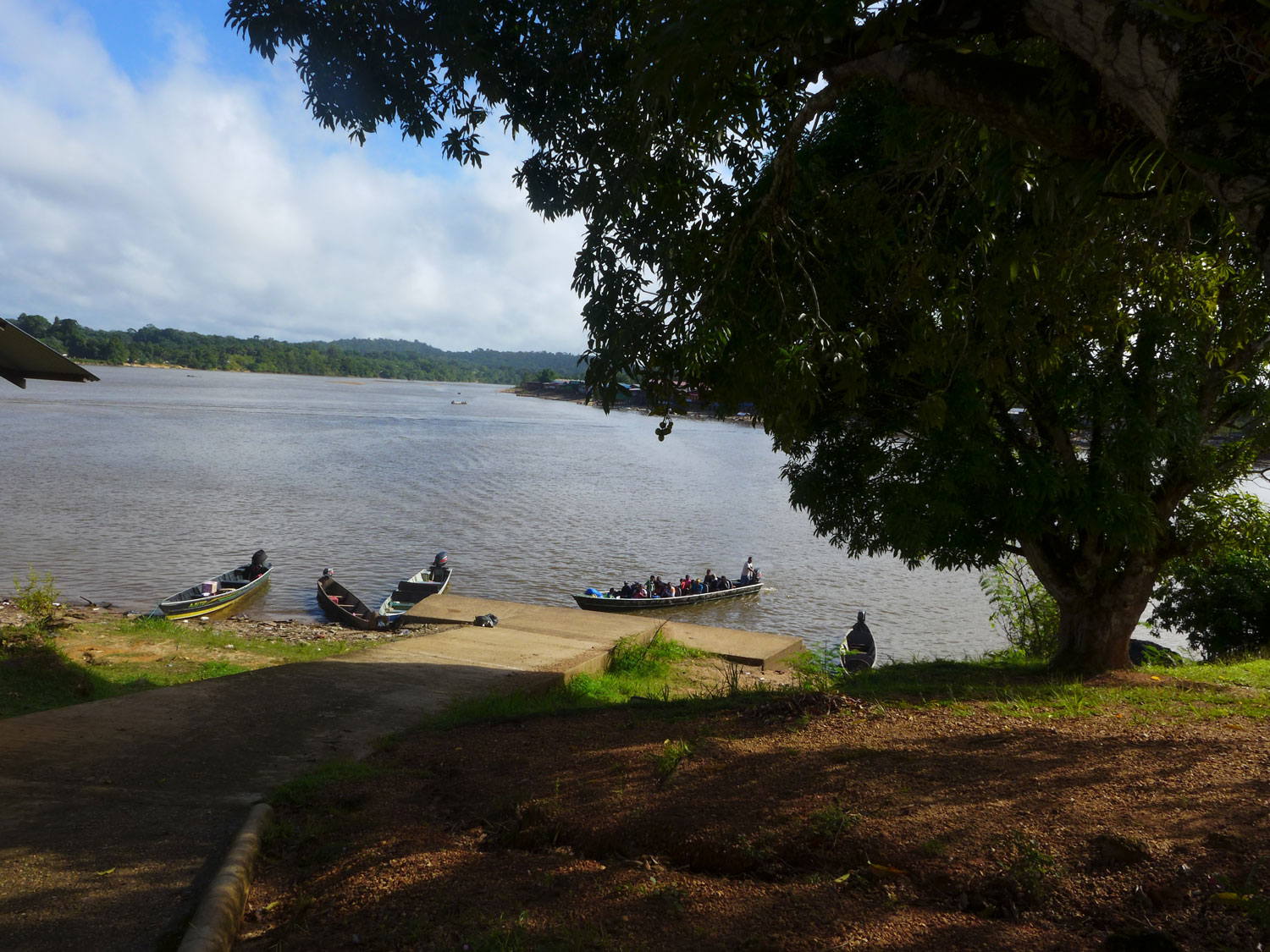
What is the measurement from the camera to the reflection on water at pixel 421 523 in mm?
25203

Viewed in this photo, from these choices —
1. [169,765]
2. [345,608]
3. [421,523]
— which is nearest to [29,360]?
[169,765]

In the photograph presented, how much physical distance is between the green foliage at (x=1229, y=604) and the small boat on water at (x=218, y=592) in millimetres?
19757

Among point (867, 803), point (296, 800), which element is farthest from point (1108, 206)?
point (296, 800)

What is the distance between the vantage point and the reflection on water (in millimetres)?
25203

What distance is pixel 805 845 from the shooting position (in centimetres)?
392

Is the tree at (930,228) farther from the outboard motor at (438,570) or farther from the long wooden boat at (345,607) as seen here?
the outboard motor at (438,570)

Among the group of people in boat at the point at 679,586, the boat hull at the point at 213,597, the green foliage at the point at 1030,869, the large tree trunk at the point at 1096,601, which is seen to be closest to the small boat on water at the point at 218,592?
the boat hull at the point at 213,597

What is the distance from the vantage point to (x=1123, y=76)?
11.3ft

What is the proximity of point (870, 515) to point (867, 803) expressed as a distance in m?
6.48

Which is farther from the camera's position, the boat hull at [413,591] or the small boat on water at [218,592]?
the boat hull at [413,591]

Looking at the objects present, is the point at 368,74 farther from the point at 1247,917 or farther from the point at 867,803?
the point at 1247,917

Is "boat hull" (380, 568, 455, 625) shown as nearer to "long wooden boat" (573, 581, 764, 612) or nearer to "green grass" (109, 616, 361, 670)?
"long wooden boat" (573, 581, 764, 612)

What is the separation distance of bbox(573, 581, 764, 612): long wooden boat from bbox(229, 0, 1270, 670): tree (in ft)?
42.0

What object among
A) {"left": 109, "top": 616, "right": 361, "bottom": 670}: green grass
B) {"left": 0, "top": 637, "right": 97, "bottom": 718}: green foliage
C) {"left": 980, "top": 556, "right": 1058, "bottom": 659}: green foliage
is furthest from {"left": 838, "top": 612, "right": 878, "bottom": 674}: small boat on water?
{"left": 0, "top": 637, "right": 97, "bottom": 718}: green foliage
